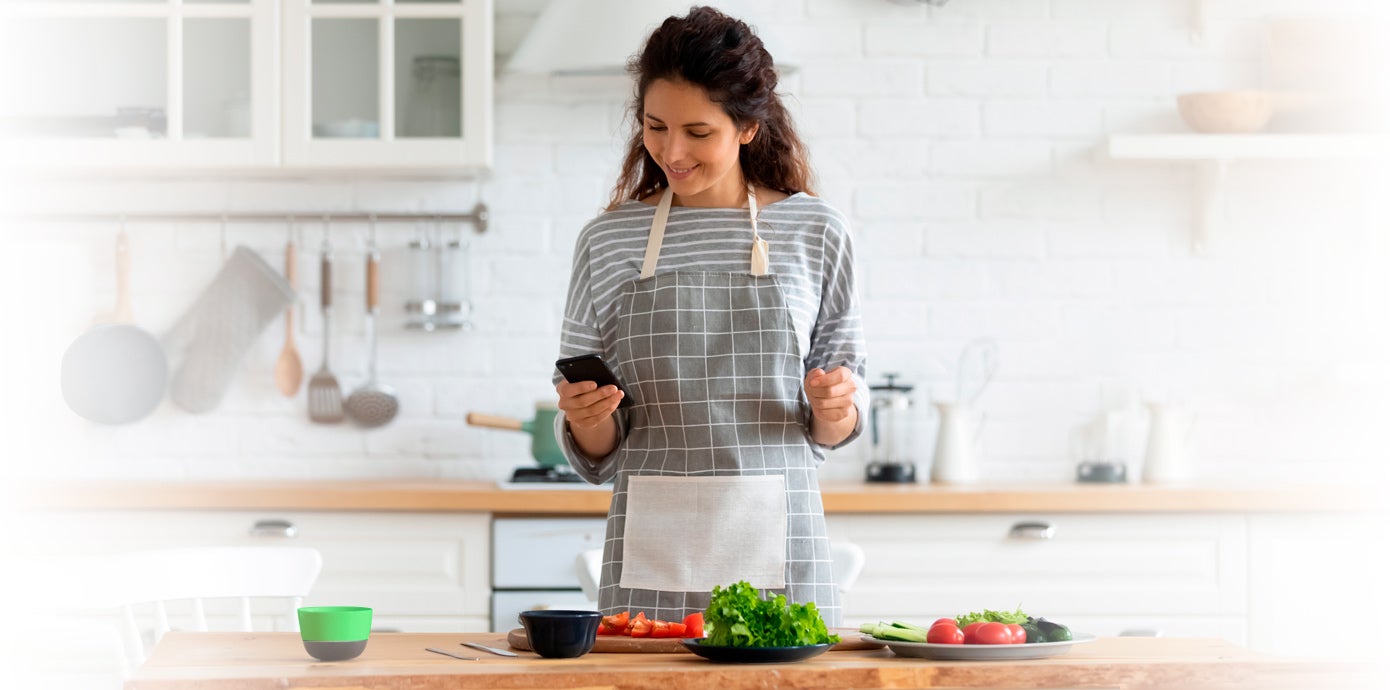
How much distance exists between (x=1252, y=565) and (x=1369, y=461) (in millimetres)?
779

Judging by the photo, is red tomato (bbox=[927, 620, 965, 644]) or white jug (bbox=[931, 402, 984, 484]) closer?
red tomato (bbox=[927, 620, 965, 644])

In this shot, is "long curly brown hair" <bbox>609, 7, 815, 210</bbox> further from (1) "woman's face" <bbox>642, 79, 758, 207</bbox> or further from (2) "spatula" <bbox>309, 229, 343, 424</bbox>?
(2) "spatula" <bbox>309, 229, 343, 424</bbox>

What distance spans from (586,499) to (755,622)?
1.51 m

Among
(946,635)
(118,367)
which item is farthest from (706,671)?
(118,367)

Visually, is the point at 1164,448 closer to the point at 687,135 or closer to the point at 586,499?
the point at 586,499

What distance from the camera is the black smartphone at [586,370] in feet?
5.28

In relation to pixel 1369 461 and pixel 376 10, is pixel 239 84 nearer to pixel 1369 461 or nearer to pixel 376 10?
pixel 376 10

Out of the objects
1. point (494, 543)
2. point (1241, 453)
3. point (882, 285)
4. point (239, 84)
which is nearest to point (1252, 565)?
point (1241, 453)

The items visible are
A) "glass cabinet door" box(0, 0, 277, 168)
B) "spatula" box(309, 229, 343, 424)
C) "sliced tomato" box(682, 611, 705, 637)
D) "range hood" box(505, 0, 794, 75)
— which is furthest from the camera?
"spatula" box(309, 229, 343, 424)

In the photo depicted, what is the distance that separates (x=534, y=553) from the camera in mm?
2887

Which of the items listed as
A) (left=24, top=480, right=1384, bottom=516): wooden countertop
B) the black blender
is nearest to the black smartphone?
(left=24, top=480, right=1384, bottom=516): wooden countertop

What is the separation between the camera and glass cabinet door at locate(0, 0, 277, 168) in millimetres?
3189

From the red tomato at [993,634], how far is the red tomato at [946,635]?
0.02 metres

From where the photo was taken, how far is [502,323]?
3.49 m
